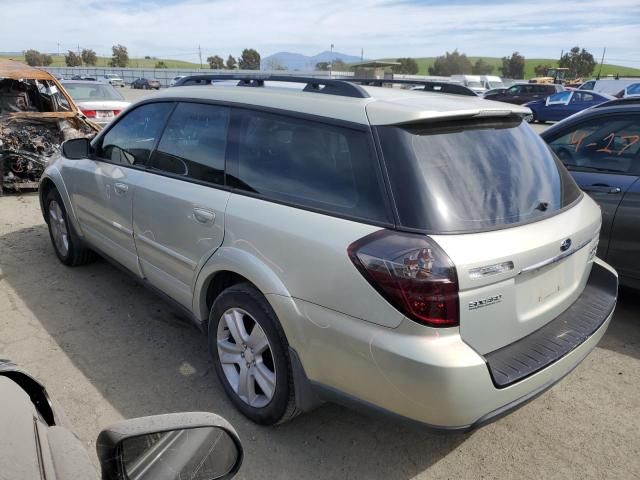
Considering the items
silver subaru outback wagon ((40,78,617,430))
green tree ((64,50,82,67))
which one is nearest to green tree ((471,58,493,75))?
green tree ((64,50,82,67))

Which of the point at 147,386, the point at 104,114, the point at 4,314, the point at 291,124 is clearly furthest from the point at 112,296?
the point at 104,114

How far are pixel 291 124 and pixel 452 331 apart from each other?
1301 millimetres

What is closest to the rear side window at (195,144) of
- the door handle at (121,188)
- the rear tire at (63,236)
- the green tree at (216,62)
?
the door handle at (121,188)

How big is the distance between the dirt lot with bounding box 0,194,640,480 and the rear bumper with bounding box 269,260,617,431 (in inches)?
8.3

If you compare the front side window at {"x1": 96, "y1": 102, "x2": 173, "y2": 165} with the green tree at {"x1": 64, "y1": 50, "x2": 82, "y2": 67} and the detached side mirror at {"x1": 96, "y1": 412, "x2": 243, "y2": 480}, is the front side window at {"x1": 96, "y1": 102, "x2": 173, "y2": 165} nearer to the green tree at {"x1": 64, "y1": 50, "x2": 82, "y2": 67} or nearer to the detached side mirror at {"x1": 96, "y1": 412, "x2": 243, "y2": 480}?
the detached side mirror at {"x1": 96, "y1": 412, "x2": 243, "y2": 480}

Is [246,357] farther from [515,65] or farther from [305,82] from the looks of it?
[515,65]

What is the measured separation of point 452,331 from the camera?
192 centimetres

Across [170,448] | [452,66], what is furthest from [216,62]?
[170,448]

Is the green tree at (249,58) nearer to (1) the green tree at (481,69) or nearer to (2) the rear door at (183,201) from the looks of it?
(1) the green tree at (481,69)

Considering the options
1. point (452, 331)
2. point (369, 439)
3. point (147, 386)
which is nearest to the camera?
point (452, 331)

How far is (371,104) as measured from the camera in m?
2.25

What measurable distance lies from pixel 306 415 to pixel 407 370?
1123 mm

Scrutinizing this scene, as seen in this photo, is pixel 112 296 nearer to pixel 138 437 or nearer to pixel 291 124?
pixel 291 124

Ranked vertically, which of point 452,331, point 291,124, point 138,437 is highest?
point 291,124
